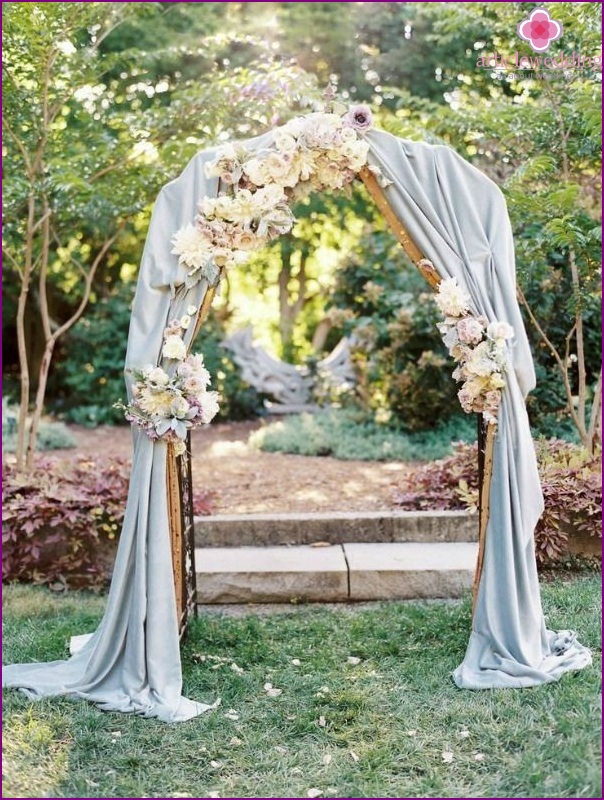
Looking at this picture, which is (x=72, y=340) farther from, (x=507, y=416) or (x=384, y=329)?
(x=507, y=416)

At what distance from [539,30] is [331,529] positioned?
3.54 metres

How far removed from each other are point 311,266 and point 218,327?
4025 mm

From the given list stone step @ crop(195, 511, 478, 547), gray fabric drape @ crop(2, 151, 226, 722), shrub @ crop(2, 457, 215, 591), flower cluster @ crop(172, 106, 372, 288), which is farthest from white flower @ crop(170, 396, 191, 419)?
stone step @ crop(195, 511, 478, 547)

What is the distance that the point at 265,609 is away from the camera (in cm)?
499

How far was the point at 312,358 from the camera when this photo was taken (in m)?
10.1

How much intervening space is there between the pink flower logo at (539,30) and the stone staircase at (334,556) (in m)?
3.10

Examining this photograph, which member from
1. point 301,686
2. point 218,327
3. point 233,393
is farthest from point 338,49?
point 301,686

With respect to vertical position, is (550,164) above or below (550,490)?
above

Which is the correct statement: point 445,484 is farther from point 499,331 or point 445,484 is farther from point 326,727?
point 326,727

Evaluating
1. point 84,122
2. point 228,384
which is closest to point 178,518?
point 84,122

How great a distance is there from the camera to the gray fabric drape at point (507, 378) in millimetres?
3863

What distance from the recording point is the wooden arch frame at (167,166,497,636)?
399cm

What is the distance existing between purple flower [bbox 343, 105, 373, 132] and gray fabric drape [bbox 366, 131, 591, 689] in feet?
0.22

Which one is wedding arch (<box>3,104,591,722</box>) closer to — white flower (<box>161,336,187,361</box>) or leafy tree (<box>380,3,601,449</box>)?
white flower (<box>161,336,187,361</box>)
